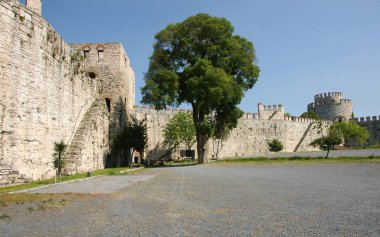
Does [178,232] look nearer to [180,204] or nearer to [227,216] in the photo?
[227,216]

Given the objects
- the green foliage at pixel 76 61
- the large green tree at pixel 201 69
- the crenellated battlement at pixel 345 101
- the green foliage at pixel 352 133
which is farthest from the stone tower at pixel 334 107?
the green foliage at pixel 76 61

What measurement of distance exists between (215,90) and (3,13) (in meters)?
13.6

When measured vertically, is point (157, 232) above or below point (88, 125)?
below

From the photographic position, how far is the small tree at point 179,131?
34.4 m

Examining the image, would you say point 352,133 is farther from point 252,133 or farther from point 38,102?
point 38,102

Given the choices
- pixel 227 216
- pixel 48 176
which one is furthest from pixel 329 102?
pixel 227 216

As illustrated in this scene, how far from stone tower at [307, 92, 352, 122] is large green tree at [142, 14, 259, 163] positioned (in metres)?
41.9

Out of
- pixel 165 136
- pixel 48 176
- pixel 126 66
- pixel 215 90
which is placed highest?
pixel 126 66

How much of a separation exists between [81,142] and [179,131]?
Result: 1795 cm

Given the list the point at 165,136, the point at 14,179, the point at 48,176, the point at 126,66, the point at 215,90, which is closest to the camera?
the point at 14,179

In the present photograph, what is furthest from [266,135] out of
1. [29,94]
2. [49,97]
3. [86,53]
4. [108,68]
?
[29,94]

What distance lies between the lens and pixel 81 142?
1692cm

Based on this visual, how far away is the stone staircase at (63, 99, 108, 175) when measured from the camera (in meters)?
15.4

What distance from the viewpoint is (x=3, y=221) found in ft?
16.5
